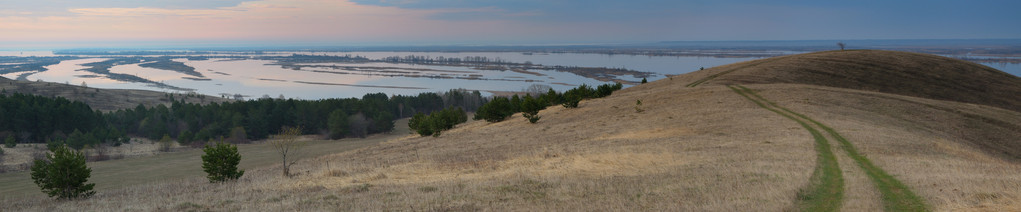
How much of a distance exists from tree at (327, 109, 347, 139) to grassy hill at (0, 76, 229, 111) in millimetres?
66489

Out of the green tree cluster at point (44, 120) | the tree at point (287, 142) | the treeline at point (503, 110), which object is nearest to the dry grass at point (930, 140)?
the treeline at point (503, 110)

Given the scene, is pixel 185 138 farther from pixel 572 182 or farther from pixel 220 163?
pixel 572 182

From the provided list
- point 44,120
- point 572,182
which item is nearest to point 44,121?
point 44,120

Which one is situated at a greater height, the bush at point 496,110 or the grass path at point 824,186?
the grass path at point 824,186

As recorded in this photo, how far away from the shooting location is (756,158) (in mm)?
19312

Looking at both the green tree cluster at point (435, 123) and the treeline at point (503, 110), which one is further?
the green tree cluster at point (435, 123)

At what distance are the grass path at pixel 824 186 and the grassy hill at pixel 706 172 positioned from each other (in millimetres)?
46

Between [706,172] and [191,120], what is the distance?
3716 inches

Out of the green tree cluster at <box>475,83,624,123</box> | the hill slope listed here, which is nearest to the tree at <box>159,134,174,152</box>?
the green tree cluster at <box>475,83,624,123</box>

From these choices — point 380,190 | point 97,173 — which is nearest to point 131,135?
point 97,173

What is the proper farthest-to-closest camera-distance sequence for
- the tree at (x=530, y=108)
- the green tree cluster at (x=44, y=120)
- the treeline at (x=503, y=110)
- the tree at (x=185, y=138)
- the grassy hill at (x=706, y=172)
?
the tree at (x=185, y=138), the green tree cluster at (x=44, y=120), the treeline at (x=503, y=110), the tree at (x=530, y=108), the grassy hill at (x=706, y=172)

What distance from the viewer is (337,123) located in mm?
85188

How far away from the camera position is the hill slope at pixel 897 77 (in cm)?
5628

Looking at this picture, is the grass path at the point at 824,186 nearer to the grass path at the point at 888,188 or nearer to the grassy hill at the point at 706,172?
the grassy hill at the point at 706,172
